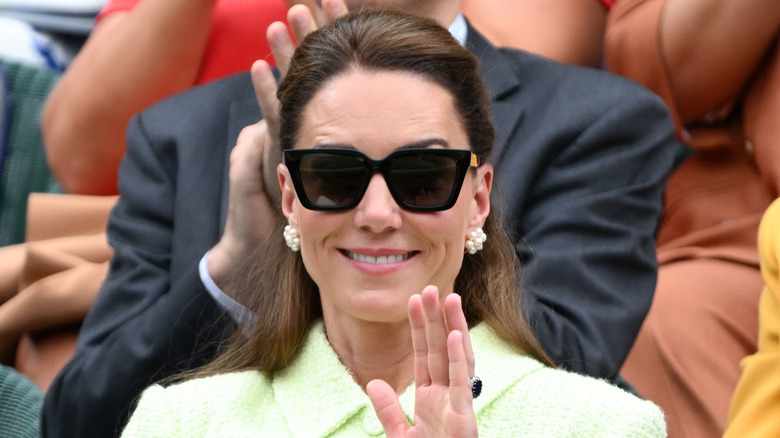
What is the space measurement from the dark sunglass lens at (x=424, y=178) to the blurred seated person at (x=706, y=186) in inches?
36.1

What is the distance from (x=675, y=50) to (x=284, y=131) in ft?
3.91

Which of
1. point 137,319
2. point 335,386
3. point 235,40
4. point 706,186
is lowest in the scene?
point 706,186

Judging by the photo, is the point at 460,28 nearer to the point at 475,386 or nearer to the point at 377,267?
the point at 377,267

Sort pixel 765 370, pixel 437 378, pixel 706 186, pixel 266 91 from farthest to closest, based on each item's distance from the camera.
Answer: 1. pixel 706 186
2. pixel 266 91
3. pixel 765 370
4. pixel 437 378

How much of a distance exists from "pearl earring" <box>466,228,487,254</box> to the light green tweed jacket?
14 centimetres

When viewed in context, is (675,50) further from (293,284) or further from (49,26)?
(49,26)

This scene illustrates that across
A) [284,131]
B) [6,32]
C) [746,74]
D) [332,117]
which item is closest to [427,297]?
[332,117]

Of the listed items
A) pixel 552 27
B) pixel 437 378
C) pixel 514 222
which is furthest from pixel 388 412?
pixel 552 27

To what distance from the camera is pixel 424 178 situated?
182 cm

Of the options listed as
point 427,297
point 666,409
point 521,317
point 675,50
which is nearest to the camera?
point 427,297

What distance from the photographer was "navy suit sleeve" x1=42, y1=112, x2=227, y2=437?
2.38 meters

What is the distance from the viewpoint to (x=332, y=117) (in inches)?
74.6

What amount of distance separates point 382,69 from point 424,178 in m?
0.22

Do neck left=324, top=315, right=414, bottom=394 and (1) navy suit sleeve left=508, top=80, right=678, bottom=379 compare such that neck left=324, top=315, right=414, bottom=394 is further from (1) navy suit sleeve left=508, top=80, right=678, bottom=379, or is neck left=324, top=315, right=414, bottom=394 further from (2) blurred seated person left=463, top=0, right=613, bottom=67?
(2) blurred seated person left=463, top=0, right=613, bottom=67
